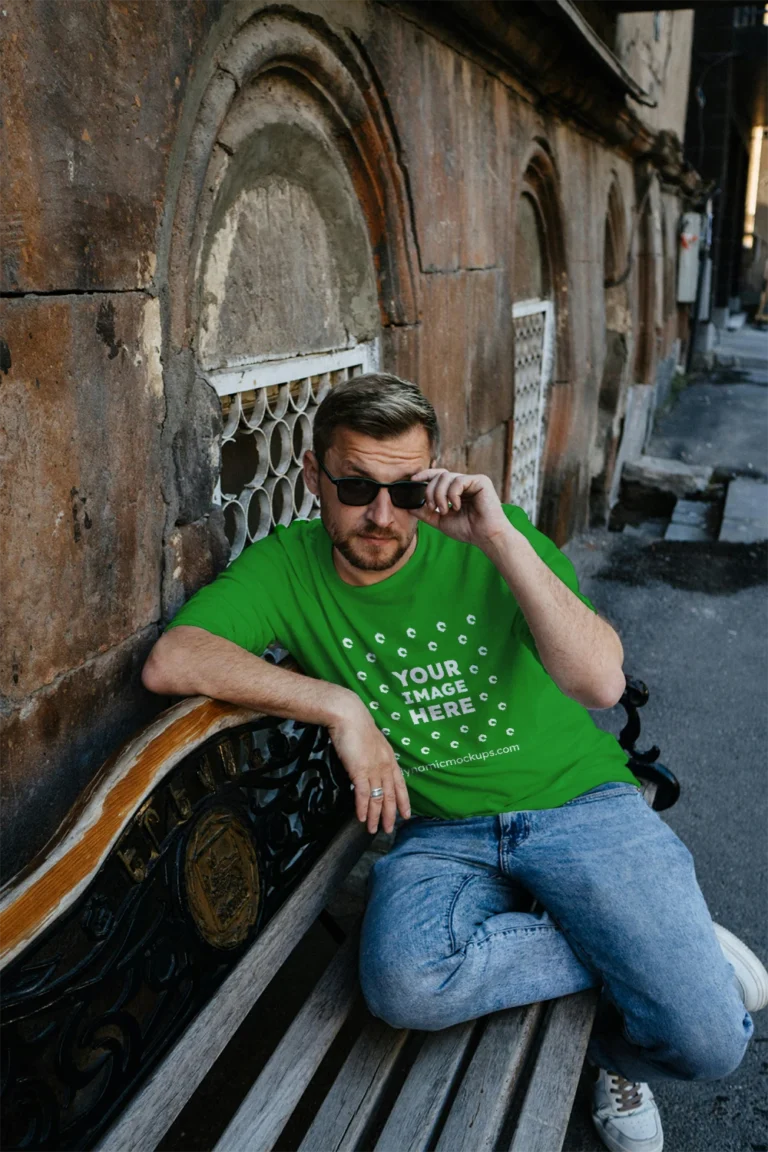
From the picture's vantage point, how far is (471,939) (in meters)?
2.14

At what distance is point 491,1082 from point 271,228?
8.61 ft

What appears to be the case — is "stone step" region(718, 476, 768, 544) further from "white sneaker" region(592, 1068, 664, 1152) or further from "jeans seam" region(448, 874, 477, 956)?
"jeans seam" region(448, 874, 477, 956)

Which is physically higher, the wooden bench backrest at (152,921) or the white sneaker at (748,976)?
the wooden bench backrest at (152,921)

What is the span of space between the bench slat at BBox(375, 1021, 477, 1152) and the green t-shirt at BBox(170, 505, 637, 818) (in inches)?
20.3

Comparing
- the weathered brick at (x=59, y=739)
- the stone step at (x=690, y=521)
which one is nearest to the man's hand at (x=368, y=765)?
the weathered brick at (x=59, y=739)

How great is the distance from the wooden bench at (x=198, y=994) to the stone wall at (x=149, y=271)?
302 mm

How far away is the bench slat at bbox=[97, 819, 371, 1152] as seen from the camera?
68.2 inches

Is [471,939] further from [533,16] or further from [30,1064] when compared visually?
[533,16]

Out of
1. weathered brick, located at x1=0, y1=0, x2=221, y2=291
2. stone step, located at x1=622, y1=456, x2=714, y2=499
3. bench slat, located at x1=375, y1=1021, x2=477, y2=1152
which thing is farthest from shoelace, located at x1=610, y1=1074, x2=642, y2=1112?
stone step, located at x1=622, y1=456, x2=714, y2=499

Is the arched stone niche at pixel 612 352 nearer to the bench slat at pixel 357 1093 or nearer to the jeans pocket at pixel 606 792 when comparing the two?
the jeans pocket at pixel 606 792

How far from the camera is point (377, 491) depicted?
233 cm

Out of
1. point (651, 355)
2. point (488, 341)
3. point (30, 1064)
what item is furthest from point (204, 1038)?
point (651, 355)

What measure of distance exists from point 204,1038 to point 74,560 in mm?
1006

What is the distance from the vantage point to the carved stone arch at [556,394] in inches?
274
